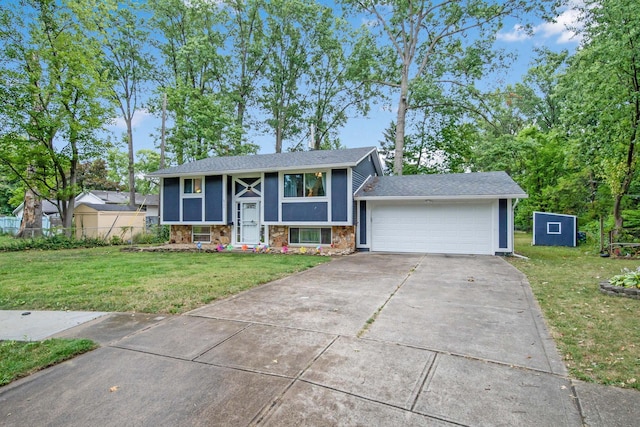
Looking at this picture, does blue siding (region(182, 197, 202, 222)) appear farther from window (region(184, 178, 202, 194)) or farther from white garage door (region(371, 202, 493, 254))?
white garage door (region(371, 202, 493, 254))

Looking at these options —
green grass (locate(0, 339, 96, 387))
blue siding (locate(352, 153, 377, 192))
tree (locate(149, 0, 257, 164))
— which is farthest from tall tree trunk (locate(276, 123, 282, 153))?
green grass (locate(0, 339, 96, 387))

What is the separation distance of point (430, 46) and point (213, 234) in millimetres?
17205

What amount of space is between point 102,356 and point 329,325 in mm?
2332

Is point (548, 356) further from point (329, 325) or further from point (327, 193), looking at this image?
point (327, 193)

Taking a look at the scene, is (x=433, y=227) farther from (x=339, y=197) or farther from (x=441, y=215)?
(x=339, y=197)

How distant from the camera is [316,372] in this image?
8.72 ft

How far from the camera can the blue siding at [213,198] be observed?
43.2ft

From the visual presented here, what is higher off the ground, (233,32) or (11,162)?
(233,32)

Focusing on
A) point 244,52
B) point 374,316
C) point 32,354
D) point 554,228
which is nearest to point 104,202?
point 244,52

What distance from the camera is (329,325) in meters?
3.80

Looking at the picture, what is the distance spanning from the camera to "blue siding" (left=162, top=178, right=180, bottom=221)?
45.7 ft

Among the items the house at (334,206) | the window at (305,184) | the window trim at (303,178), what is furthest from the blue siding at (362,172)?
the window at (305,184)

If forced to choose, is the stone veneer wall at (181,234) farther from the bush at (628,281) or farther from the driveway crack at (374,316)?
the bush at (628,281)

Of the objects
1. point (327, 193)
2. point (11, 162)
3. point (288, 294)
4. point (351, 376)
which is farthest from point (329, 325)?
point (11, 162)
